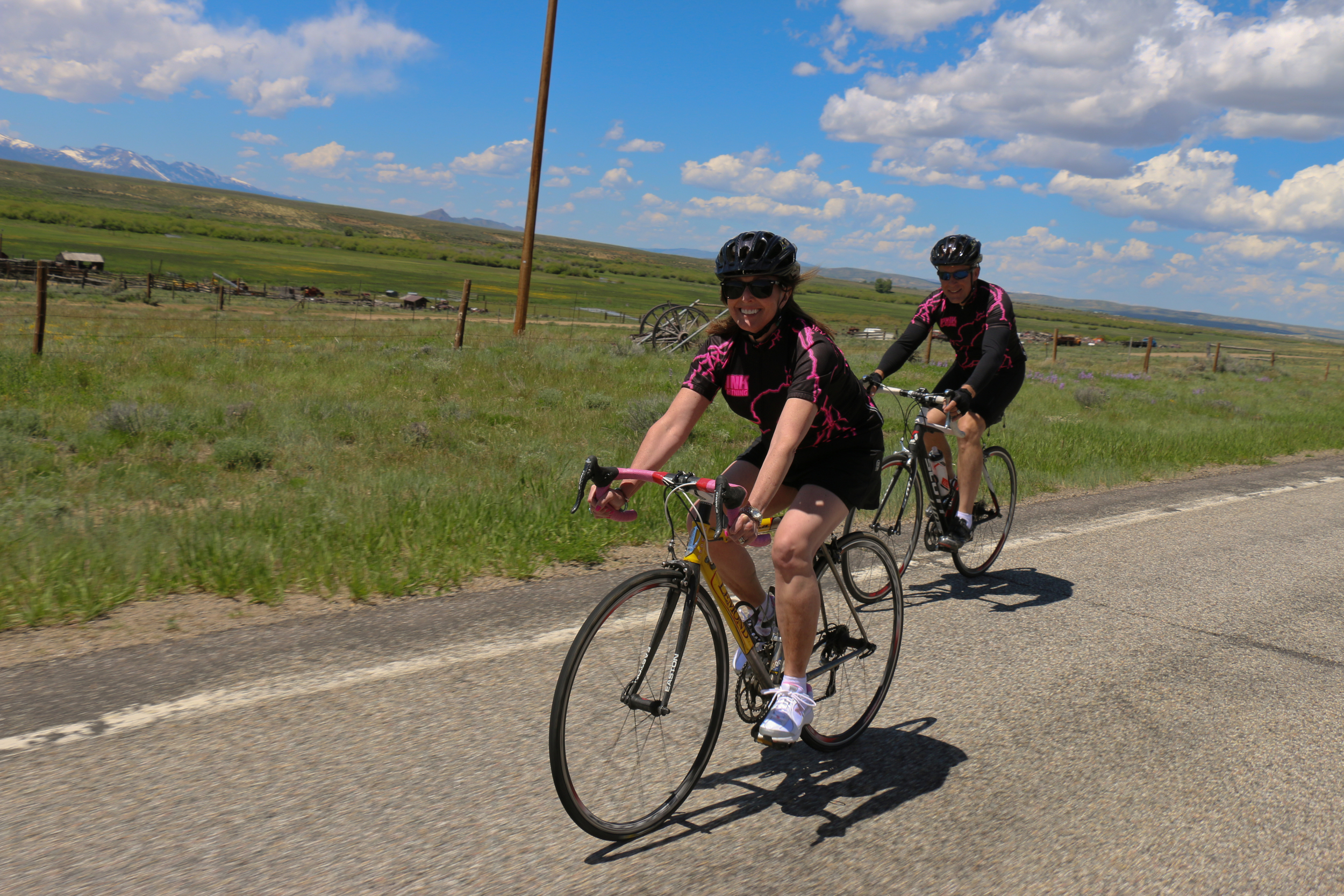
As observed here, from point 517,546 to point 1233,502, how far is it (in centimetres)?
807

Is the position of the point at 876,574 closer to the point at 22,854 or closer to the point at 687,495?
the point at 687,495

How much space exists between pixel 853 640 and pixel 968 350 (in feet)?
10.6

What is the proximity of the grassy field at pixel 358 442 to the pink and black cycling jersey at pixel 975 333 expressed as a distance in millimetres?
2251

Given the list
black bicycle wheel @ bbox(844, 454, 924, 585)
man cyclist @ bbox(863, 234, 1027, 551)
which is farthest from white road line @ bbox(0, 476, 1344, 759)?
man cyclist @ bbox(863, 234, 1027, 551)

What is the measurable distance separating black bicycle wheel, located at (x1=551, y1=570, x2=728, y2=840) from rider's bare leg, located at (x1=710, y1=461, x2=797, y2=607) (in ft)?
0.61

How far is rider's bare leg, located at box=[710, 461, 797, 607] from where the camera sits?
320 centimetres

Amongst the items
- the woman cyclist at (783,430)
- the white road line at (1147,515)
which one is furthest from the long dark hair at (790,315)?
the white road line at (1147,515)

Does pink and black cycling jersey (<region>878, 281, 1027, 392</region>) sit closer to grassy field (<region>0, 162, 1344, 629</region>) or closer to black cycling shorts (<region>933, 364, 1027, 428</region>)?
black cycling shorts (<region>933, 364, 1027, 428</region>)

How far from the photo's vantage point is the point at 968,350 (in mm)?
6312

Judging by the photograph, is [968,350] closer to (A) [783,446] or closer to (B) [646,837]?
(A) [783,446]

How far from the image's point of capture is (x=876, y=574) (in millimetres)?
3893

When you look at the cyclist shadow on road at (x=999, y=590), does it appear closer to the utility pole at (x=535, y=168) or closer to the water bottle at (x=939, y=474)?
the water bottle at (x=939, y=474)

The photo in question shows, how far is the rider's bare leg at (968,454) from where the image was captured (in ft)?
20.1

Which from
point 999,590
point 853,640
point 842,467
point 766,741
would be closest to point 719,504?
point 842,467
